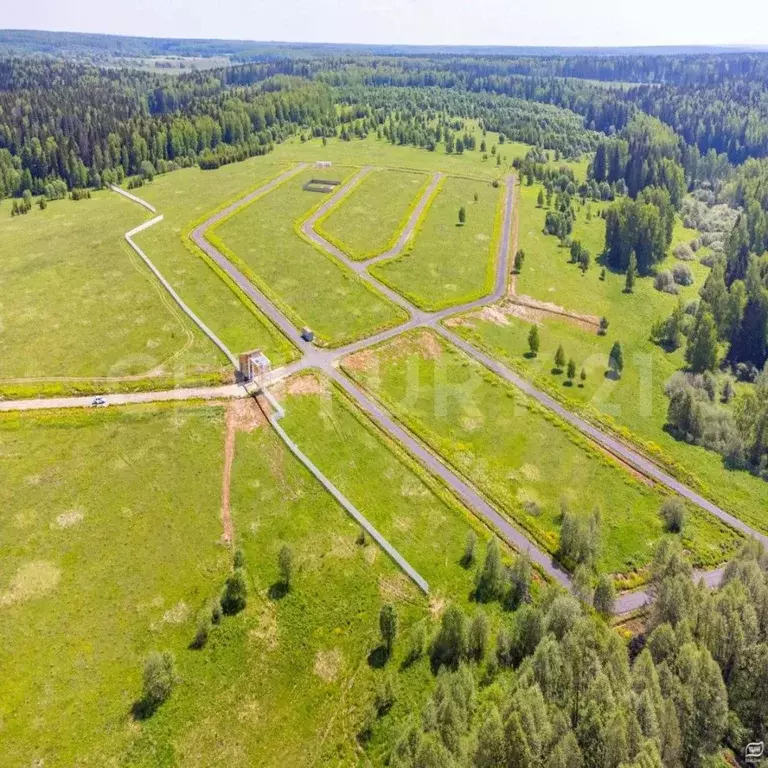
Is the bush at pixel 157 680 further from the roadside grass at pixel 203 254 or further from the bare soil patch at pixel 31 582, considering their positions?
the roadside grass at pixel 203 254

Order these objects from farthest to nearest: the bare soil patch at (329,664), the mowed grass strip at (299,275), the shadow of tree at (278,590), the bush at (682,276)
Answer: the bush at (682,276) → the mowed grass strip at (299,275) → the shadow of tree at (278,590) → the bare soil patch at (329,664)

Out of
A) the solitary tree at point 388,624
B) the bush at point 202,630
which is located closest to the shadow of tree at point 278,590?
the bush at point 202,630

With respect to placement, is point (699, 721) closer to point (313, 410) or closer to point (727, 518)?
point (727, 518)

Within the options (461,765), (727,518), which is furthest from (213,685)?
(727,518)

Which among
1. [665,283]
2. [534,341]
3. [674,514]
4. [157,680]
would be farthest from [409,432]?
[665,283]

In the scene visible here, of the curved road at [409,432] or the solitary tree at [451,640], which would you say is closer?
the solitary tree at [451,640]

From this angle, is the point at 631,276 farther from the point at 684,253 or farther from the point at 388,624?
the point at 388,624
